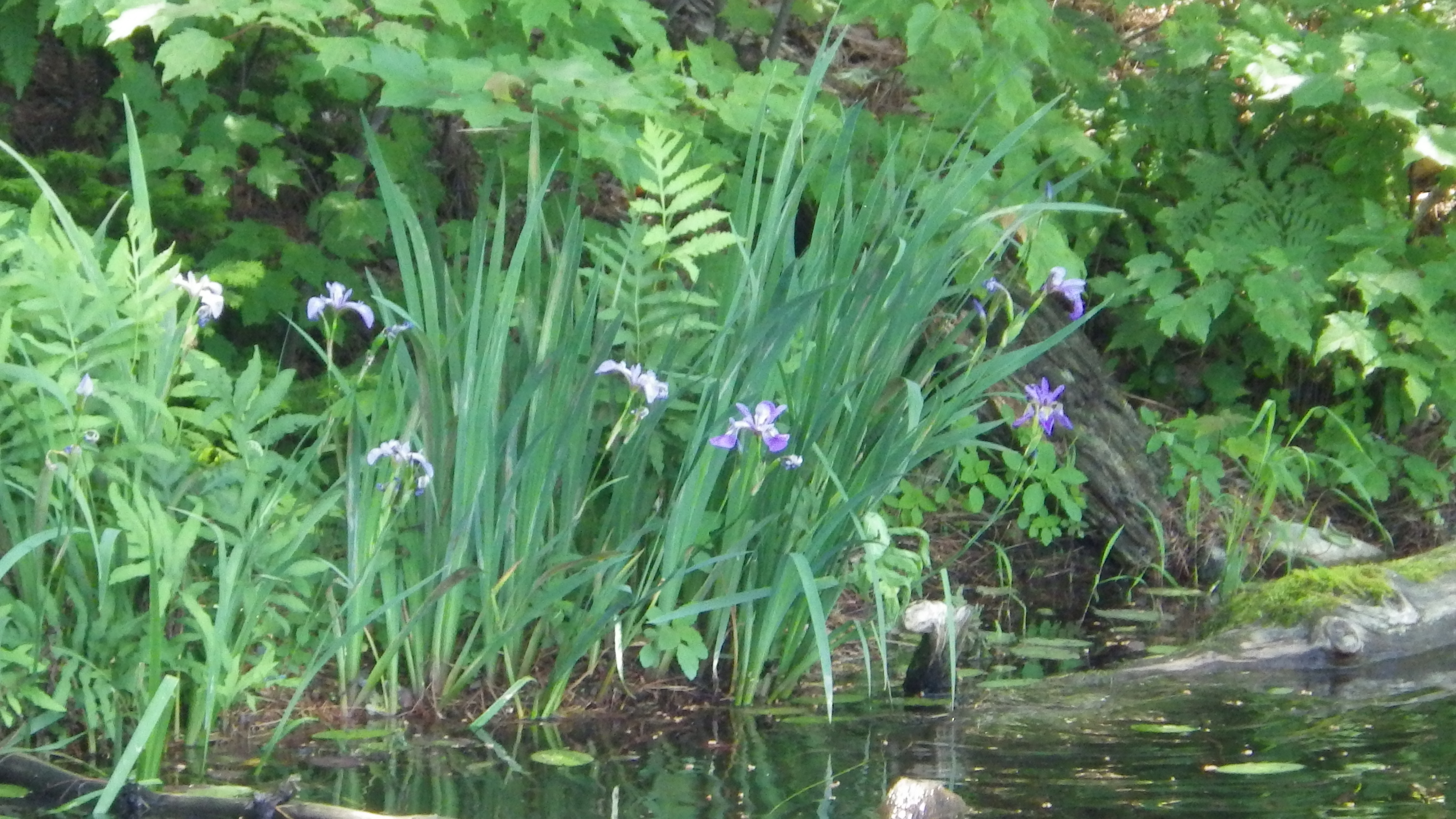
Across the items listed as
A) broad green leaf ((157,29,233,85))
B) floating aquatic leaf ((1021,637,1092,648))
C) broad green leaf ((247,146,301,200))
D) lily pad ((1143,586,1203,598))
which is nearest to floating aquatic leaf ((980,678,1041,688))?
floating aquatic leaf ((1021,637,1092,648))

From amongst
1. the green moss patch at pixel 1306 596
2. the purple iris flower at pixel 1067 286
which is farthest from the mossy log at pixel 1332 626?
the purple iris flower at pixel 1067 286

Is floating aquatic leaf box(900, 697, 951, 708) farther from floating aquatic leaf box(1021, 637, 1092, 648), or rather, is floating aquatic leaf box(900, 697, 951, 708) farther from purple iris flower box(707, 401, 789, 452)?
purple iris flower box(707, 401, 789, 452)

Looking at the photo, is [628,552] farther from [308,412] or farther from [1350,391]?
[1350,391]

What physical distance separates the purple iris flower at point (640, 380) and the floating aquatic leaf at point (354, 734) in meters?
0.79

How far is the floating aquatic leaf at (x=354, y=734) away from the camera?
257 cm

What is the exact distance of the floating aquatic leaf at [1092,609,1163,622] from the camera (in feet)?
12.5

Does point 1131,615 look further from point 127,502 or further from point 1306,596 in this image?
point 127,502

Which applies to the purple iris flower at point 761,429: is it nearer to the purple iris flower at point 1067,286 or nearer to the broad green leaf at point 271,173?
the purple iris flower at point 1067,286

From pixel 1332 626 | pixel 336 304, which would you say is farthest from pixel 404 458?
pixel 1332 626

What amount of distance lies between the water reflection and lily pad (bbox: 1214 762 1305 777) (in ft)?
0.05

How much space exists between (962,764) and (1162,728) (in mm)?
521

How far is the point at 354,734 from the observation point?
258 centimetres

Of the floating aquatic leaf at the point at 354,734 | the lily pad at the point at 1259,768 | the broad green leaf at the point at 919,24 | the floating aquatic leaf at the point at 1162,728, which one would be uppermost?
the broad green leaf at the point at 919,24

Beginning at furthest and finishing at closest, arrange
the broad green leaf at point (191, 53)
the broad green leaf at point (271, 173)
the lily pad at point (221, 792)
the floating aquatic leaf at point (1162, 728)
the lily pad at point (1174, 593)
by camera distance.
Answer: the lily pad at point (1174, 593) → the broad green leaf at point (271, 173) → the broad green leaf at point (191, 53) → the floating aquatic leaf at point (1162, 728) → the lily pad at point (221, 792)
